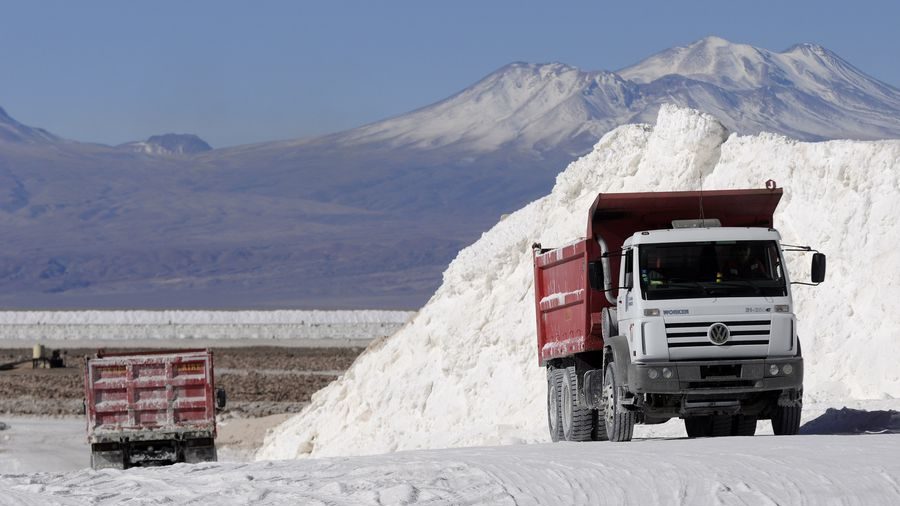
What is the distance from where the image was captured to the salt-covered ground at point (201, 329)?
360 ft

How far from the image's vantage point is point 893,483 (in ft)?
47.7

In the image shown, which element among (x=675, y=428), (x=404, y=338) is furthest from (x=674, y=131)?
(x=675, y=428)

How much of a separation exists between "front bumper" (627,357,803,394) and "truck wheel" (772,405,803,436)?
3.30 ft

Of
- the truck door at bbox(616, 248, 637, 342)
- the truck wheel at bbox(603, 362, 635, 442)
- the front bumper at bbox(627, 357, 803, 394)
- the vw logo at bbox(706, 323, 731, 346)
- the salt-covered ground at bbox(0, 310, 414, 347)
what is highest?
the salt-covered ground at bbox(0, 310, 414, 347)

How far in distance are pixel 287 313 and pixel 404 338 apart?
112 metres

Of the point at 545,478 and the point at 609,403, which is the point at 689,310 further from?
the point at 545,478

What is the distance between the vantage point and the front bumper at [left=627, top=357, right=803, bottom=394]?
17641 millimetres

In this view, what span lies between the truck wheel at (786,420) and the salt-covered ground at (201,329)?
3011 inches

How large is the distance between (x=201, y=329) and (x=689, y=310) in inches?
4027

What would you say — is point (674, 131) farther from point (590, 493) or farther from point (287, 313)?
point (287, 313)

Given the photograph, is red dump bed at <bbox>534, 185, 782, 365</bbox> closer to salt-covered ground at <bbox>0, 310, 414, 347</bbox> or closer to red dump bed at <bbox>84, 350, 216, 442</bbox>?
red dump bed at <bbox>84, 350, 216, 442</bbox>

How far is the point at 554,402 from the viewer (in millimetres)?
21797

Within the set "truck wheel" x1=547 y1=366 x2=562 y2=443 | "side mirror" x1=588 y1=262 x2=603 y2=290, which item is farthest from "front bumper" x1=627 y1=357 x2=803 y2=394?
"truck wheel" x1=547 y1=366 x2=562 y2=443

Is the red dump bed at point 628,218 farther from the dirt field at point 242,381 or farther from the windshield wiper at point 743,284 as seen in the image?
the dirt field at point 242,381
